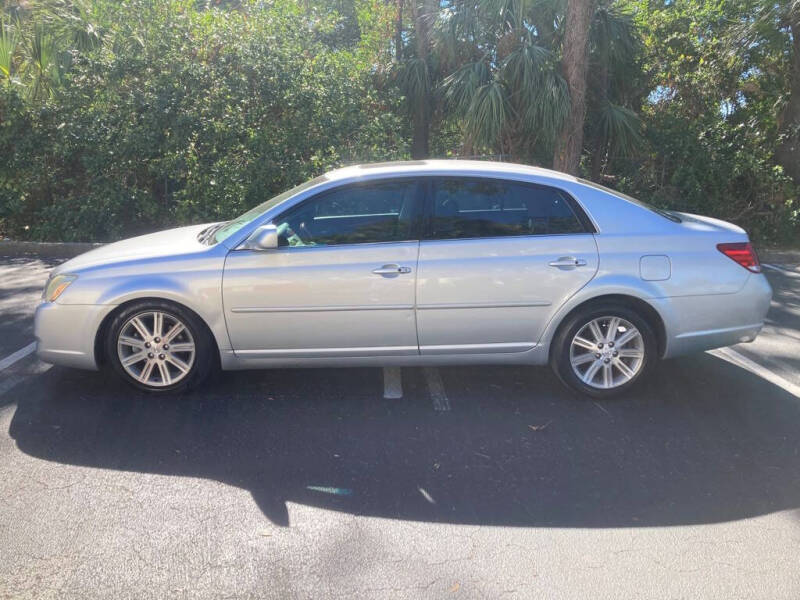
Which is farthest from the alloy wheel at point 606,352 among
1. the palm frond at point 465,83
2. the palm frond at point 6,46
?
the palm frond at point 6,46

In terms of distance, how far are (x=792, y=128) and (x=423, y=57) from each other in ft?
19.4

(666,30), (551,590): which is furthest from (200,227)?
(666,30)

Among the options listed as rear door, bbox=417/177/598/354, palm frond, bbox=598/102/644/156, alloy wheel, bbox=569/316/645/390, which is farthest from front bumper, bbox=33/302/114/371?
palm frond, bbox=598/102/644/156

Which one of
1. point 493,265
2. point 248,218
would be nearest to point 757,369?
point 493,265

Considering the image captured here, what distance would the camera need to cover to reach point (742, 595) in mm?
3006

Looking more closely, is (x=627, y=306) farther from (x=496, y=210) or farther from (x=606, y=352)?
(x=496, y=210)

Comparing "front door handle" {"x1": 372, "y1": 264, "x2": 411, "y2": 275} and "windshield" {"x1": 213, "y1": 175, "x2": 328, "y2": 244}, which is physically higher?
"windshield" {"x1": 213, "y1": 175, "x2": 328, "y2": 244}

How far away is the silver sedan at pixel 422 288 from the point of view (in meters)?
4.83

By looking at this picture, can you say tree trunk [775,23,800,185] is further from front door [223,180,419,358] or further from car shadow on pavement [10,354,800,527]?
front door [223,180,419,358]

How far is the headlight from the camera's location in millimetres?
4906

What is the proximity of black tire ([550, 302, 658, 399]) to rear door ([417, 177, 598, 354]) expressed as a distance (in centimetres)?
17

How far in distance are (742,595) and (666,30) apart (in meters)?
11.0

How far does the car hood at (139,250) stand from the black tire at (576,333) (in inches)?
100

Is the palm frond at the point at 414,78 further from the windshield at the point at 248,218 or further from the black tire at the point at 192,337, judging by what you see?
the black tire at the point at 192,337
